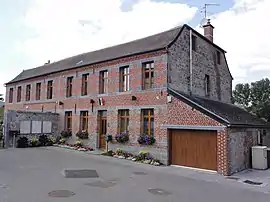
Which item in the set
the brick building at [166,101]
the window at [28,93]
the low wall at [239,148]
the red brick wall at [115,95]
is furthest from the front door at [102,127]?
the window at [28,93]

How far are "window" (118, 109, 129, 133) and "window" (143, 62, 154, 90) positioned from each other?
6.50ft

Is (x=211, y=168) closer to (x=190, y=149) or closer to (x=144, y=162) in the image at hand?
(x=190, y=149)

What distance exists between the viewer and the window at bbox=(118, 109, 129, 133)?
15.2 metres

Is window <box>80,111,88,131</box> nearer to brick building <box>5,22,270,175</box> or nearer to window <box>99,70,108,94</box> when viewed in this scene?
brick building <box>5,22,270,175</box>

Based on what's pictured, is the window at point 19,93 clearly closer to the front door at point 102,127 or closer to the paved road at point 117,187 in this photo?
the front door at point 102,127

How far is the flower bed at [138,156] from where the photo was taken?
12.8 meters

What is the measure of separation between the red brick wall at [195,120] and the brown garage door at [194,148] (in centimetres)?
36

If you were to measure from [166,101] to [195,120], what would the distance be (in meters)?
2.01

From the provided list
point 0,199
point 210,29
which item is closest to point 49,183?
point 0,199

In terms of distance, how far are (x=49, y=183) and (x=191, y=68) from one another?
33.7ft

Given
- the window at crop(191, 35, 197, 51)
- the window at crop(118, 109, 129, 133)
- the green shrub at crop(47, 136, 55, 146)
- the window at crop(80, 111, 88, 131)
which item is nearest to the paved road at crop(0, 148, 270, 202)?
the window at crop(118, 109, 129, 133)

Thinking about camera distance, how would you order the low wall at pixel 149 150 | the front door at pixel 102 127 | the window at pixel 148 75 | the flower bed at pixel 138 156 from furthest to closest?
the front door at pixel 102 127
the window at pixel 148 75
the flower bed at pixel 138 156
the low wall at pixel 149 150

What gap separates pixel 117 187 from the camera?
7.66 meters

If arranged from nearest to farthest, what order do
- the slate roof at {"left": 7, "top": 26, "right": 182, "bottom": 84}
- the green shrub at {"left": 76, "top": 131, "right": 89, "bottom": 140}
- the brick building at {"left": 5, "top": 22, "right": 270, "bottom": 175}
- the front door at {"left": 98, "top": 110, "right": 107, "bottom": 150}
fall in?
1. the brick building at {"left": 5, "top": 22, "right": 270, "bottom": 175}
2. the slate roof at {"left": 7, "top": 26, "right": 182, "bottom": 84}
3. the front door at {"left": 98, "top": 110, "right": 107, "bottom": 150}
4. the green shrub at {"left": 76, "top": 131, "right": 89, "bottom": 140}
